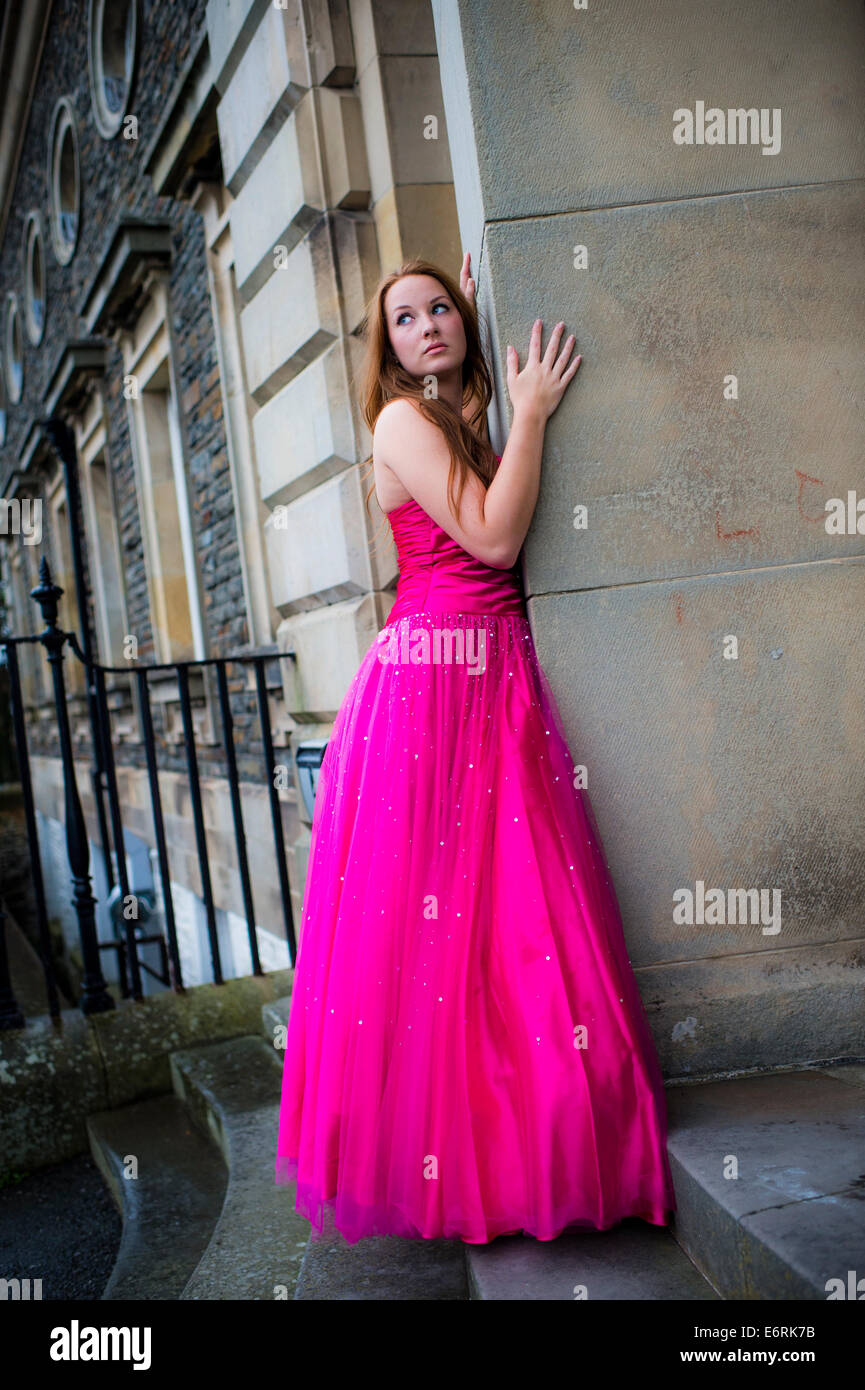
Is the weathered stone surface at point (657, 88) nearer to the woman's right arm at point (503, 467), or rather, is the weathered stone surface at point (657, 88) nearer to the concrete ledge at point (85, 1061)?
the woman's right arm at point (503, 467)

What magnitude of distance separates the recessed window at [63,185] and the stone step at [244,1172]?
30.1 feet

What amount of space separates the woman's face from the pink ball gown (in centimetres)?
33

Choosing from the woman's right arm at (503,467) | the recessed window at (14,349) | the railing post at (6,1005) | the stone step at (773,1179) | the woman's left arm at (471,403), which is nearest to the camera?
the stone step at (773,1179)

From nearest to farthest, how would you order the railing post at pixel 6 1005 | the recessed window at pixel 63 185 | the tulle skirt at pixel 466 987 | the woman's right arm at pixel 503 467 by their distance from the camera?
1. the tulle skirt at pixel 466 987
2. the woman's right arm at pixel 503 467
3. the railing post at pixel 6 1005
4. the recessed window at pixel 63 185

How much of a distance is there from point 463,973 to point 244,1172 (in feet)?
4.25

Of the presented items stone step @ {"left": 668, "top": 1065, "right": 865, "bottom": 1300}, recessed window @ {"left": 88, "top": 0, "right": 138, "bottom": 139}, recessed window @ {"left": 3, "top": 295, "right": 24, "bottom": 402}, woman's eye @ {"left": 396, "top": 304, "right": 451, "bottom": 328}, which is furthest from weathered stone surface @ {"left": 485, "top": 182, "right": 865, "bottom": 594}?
recessed window @ {"left": 3, "top": 295, "right": 24, "bottom": 402}

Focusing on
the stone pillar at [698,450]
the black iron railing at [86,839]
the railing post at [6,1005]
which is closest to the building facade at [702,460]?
the stone pillar at [698,450]

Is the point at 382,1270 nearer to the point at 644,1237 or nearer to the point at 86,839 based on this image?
the point at 644,1237

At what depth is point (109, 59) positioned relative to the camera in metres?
8.39

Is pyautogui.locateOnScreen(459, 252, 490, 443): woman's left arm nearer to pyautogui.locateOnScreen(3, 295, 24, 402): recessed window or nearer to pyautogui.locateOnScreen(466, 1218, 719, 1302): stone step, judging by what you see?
pyautogui.locateOnScreen(466, 1218, 719, 1302): stone step

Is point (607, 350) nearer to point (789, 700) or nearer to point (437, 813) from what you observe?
point (789, 700)

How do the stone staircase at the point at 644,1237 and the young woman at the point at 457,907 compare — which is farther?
the young woman at the point at 457,907

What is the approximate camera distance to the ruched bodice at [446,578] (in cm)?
244

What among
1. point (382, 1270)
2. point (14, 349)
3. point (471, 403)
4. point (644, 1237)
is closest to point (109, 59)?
point (471, 403)
